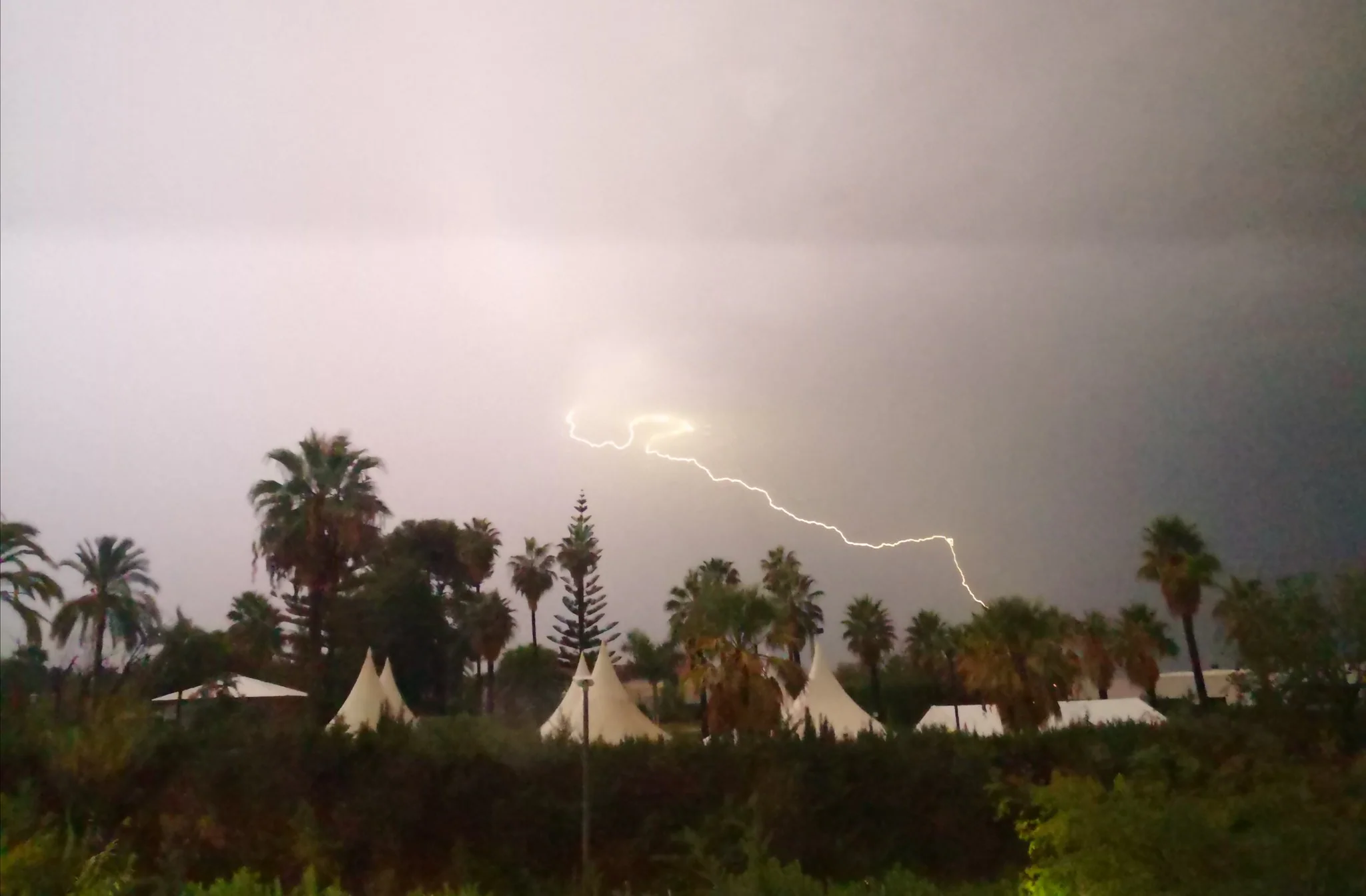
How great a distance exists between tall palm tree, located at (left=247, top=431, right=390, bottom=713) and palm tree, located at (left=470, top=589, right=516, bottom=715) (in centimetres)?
245

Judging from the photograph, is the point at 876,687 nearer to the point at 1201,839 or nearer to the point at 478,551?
the point at 478,551

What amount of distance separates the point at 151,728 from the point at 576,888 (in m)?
3.85

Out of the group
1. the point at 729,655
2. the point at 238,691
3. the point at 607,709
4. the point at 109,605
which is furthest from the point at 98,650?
the point at 729,655

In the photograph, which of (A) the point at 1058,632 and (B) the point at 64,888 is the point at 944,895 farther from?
(A) the point at 1058,632

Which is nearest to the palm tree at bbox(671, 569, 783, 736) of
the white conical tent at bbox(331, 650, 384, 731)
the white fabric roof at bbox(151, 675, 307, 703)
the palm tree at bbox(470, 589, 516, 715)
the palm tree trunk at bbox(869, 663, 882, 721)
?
the palm tree at bbox(470, 589, 516, 715)

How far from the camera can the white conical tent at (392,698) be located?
29.3ft

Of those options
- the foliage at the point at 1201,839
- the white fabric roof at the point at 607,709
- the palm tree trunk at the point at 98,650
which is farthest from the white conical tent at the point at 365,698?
the foliage at the point at 1201,839

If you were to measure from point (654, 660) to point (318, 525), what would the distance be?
20.6 ft

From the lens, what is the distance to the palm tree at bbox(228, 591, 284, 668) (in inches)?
383

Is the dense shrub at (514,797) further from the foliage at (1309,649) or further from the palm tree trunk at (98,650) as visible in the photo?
the foliage at (1309,649)

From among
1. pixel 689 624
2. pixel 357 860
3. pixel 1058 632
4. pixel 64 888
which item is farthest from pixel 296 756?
pixel 1058 632

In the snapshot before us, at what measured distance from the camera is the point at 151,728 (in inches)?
274

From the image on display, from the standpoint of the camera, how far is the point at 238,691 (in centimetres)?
862

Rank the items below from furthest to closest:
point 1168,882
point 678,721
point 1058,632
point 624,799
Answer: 1. point 1058,632
2. point 678,721
3. point 624,799
4. point 1168,882
